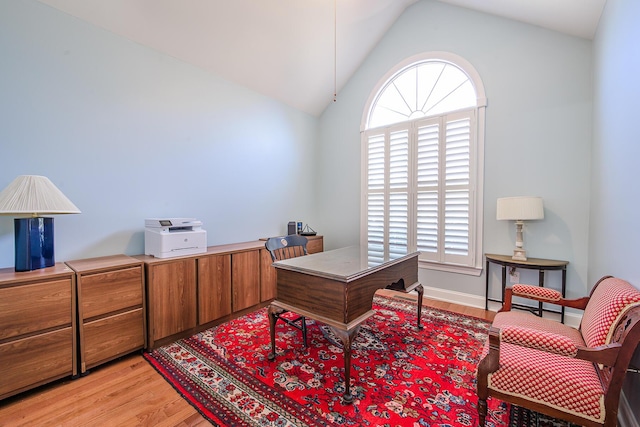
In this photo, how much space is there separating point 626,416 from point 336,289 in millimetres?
1722

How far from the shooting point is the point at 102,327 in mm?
2021

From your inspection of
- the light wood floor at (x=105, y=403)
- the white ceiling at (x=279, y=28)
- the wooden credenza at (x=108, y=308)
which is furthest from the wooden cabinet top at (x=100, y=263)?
the white ceiling at (x=279, y=28)

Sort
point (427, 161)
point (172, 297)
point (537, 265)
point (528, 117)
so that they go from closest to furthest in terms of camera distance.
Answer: point (172, 297)
point (537, 265)
point (528, 117)
point (427, 161)

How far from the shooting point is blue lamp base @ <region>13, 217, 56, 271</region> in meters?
1.85

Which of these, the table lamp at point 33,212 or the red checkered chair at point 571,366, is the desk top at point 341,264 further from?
the table lamp at point 33,212

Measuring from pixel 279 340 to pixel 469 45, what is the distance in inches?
156

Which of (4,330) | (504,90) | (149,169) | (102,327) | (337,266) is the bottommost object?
(102,327)

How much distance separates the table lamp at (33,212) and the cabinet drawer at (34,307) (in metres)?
0.24

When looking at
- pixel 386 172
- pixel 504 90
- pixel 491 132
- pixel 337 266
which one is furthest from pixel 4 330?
pixel 504 90

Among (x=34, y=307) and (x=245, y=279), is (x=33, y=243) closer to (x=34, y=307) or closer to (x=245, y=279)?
(x=34, y=307)

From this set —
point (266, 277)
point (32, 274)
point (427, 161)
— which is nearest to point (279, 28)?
point (427, 161)

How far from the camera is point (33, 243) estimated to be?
189 centimetres

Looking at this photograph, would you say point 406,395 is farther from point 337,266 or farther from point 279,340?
point 279,340

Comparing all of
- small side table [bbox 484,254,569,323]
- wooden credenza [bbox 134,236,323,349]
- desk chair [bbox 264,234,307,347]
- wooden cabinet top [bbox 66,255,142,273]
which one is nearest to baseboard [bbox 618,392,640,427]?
small side table [bbox 484,254,569,323]
